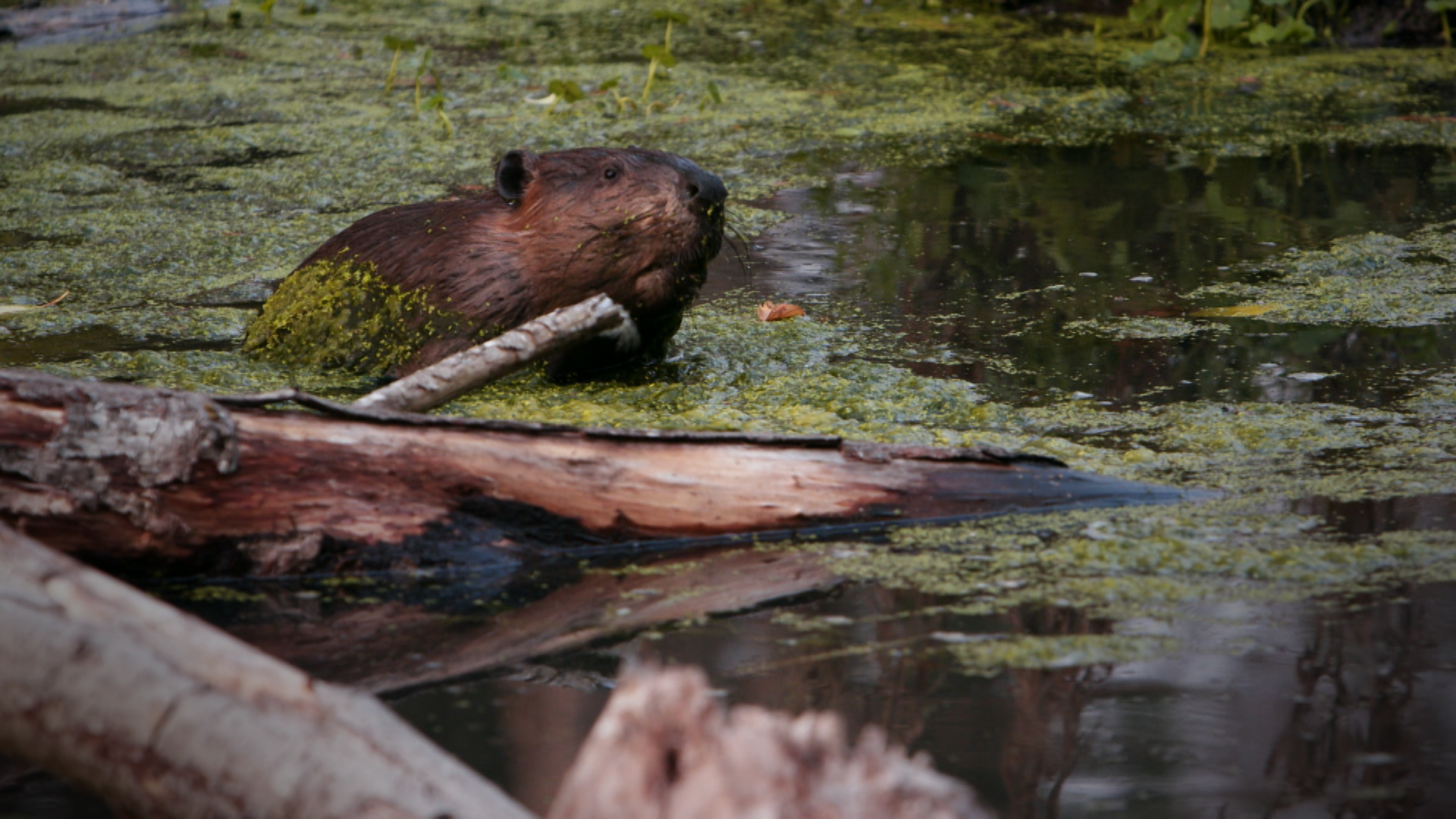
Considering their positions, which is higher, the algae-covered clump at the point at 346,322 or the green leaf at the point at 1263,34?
the green leaf at the point at 1263,34

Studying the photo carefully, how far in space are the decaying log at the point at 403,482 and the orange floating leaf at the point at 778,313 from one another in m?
1.67

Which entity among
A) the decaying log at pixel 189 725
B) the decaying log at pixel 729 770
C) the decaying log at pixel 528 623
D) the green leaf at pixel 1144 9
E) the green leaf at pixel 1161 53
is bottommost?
the decaying log at pixel 528 623

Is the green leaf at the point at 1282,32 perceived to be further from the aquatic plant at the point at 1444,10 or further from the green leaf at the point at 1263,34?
the aquatic plant at the point at 1444,10

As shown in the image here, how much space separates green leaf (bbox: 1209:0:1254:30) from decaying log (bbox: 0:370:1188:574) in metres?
6.36

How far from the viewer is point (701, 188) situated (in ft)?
11.1

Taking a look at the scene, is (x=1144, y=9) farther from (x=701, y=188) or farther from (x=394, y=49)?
(x=701, y=188)

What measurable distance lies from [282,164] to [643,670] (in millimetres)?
5586

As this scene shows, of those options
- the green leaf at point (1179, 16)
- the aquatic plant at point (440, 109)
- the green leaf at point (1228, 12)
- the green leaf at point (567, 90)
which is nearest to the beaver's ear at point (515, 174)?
the aquatic plant at point (440, 109)

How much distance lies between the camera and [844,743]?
1.83 meters

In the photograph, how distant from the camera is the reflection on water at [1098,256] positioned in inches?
144

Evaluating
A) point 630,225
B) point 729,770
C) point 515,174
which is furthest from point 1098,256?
point 729,770

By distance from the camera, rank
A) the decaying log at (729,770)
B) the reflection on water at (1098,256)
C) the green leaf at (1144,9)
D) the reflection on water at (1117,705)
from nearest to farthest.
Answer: the decaying log at (729,770) → the reflection on water at (1117,705) → the reflection on water at (1098,256) → the green leaf at (1144,9)

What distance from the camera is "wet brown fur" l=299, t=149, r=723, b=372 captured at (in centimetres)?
339

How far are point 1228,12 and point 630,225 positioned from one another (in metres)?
6.04
